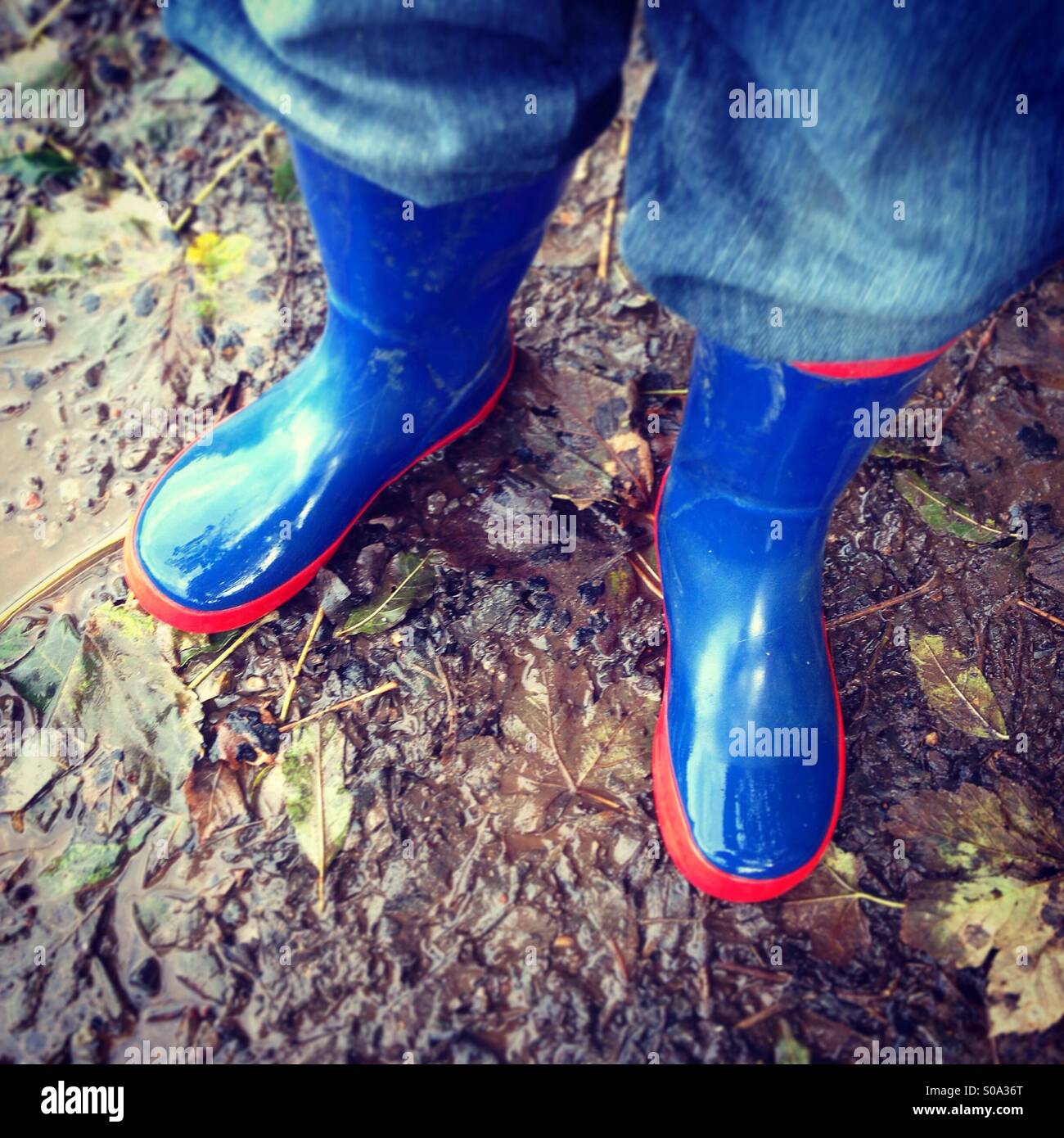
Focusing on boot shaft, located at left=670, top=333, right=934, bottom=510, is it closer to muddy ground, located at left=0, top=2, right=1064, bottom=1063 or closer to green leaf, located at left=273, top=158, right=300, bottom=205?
muddy ground, located at left=0, top=2, right=1064, bottom=1063

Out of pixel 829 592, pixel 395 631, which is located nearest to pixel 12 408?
pixel 395 631

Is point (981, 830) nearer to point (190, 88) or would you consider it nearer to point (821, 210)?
point (821, 210)

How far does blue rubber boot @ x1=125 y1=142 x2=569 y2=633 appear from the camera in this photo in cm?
100

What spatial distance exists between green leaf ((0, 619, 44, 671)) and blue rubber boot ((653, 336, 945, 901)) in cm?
82

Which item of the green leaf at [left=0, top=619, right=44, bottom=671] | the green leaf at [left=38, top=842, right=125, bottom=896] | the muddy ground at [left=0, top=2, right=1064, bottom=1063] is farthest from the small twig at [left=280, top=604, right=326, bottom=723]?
the green leaf at [left=0, top=619, right=44, bottom=671]

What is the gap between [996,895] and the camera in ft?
3.26

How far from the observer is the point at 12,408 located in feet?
4.38

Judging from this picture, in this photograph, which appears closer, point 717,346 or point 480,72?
point 480,72

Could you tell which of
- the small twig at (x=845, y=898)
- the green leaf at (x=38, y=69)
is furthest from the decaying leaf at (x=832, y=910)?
the green leaf at (x=38, y=69)

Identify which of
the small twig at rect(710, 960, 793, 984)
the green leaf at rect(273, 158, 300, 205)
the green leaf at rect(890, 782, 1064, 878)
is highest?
the green leaf at rect(273, 158, 300, 205)

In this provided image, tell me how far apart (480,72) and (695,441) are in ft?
Result: 1.56

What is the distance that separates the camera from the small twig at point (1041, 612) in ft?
3.89

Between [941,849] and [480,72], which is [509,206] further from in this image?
[941,849]

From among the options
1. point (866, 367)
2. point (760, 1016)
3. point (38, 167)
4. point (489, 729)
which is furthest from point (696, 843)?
point (38, 167)
